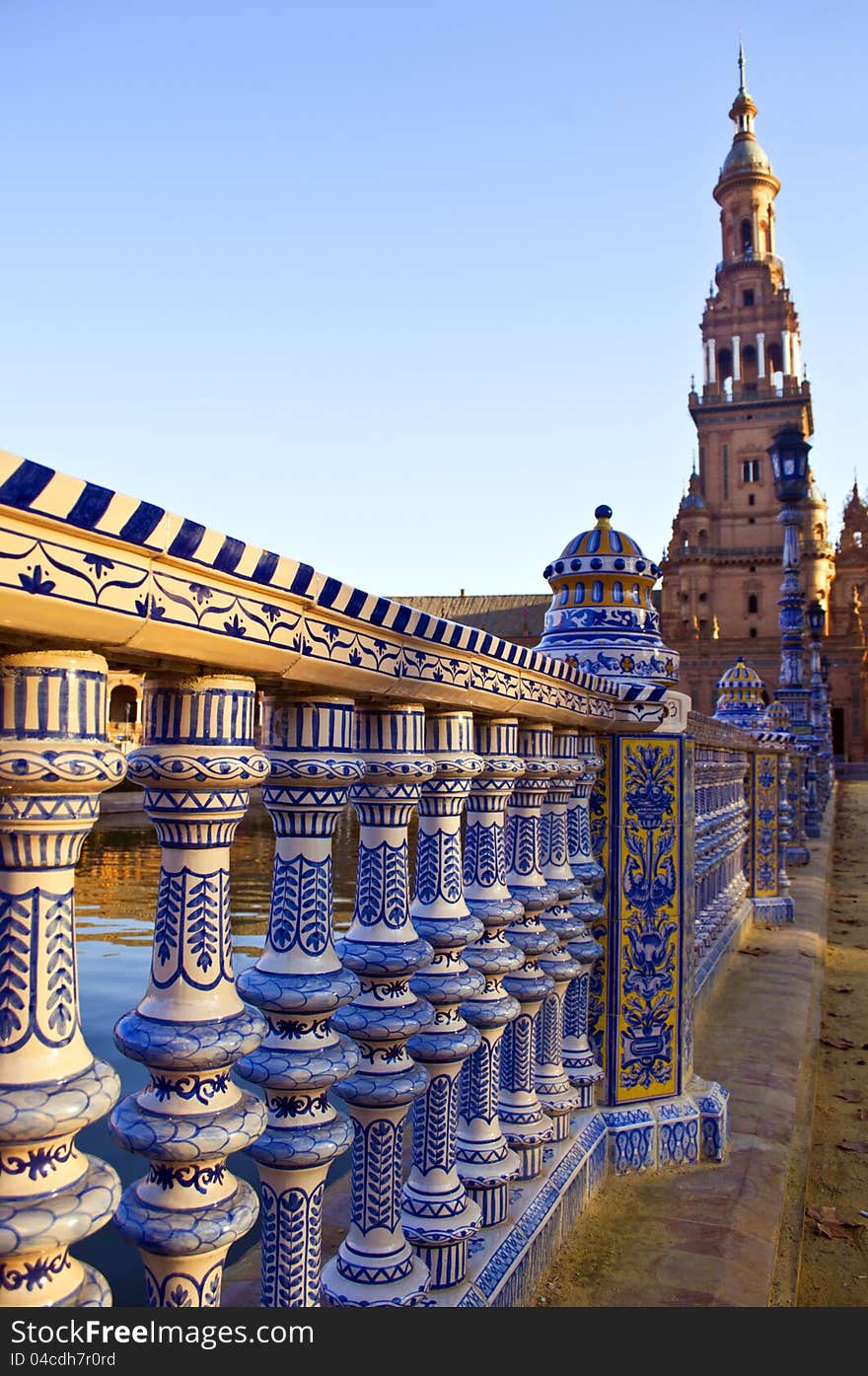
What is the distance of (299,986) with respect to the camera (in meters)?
1.44

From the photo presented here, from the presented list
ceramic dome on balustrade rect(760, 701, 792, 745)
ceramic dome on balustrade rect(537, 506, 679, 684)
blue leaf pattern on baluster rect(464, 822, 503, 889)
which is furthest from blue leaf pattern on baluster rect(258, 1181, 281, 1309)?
ceramic dome on balustrade rect(760, 701, 792, 745)

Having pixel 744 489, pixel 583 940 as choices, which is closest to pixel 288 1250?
pixel 583 940

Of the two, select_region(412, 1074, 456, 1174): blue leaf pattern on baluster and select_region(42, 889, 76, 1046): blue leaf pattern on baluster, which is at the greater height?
select_region(42, 889, 76, 1046): blue leaf pattern on baluster

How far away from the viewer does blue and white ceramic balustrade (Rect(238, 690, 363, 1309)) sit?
4.75ft

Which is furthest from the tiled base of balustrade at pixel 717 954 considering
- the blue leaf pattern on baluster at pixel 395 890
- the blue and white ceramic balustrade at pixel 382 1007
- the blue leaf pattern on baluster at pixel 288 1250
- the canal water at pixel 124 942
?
the blue leaf pattern on baluster at pixel 288 1250

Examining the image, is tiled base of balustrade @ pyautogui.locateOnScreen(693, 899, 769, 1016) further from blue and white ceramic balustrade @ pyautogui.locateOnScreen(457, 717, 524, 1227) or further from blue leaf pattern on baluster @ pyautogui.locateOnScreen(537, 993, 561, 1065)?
blue and white ceramic balustrade @ pyautogui.locateOnScreen(457, 717, 524, 1227)

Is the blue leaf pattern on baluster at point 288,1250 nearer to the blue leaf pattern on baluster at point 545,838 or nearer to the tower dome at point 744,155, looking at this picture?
the blue leaf pattern on baluster at point 545,838

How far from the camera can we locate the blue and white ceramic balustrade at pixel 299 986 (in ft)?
4.75

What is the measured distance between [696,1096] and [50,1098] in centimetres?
292

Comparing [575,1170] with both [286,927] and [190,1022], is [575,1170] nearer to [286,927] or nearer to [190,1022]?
[286,927]

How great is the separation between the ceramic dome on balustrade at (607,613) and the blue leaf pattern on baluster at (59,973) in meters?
2.65

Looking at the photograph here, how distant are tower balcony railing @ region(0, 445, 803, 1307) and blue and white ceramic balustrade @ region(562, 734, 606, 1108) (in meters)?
0.03

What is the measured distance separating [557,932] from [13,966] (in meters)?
1.93

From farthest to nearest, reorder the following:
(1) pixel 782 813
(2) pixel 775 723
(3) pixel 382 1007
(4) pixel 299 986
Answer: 1. (2) pixel 775 723
2. (1) pixel 782 813
3. (3) pixel 382 1007
4. (4) pixel 299 986
